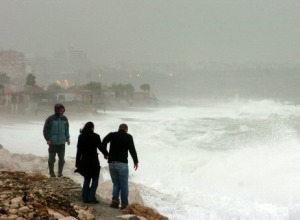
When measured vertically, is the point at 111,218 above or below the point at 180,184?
above

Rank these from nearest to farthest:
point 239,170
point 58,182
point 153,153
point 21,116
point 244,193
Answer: point 58,182, point 244,193, point 239,170, point 153,153, point 21,116

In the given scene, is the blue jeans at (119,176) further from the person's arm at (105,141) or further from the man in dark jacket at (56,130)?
the man in dark jacket at (56,130)

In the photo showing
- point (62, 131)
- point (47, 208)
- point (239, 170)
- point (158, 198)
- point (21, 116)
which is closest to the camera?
point (47, 208)

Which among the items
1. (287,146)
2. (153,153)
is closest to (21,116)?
(153,153)

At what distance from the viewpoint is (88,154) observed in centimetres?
588

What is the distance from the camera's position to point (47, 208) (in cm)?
486

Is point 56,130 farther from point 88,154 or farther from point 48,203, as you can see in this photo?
point 48,203

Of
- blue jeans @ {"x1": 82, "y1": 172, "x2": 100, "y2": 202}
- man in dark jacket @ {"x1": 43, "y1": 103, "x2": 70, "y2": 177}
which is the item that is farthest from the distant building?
blue jeans @ {"x1": 82, "y1": 172, "x2": 100, "y2": 202}

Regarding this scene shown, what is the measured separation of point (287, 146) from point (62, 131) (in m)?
20.2

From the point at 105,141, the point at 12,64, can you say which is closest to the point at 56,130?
the point at 105,141

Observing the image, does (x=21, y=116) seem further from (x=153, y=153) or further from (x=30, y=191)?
(x=30, y=191)

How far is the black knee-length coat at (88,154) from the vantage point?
586 centimetres

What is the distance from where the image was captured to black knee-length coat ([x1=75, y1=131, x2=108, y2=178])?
586cm

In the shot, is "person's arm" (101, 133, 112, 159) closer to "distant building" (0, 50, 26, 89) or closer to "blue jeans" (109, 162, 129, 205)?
"blue jeans" (109, 162, 129, 205)
